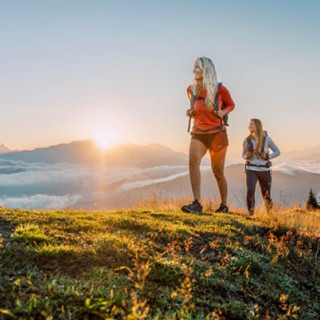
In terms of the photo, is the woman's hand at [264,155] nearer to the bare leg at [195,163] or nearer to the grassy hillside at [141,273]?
the bare leg at [195,163]

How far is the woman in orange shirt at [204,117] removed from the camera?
268 inches

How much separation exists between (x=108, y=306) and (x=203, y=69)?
18.1ft

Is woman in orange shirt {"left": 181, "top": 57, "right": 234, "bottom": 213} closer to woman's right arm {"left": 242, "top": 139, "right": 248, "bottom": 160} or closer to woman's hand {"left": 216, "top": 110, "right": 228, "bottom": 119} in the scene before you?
woman's hand {"left": 216, "top": 110, "right": 228, "bottom": 119}

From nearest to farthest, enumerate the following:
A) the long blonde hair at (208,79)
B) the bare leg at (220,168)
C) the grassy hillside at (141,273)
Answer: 1. the grassy hillside at (141,273)
2. the long blonde hair at (208,79)
3. the bare leg at (220,168)

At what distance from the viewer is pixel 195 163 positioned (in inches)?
271

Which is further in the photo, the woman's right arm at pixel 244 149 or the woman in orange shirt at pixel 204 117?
the woman's right arm at pixel 244 149

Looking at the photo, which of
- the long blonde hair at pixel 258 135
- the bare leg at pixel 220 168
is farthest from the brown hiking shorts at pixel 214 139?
the long blonde hair at pixel 258 135

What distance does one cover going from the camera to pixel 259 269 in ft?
12.1

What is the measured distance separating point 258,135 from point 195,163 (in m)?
2.32

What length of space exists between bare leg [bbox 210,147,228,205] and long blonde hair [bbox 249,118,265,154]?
1.35 meters

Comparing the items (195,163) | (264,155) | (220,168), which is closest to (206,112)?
(195,163)

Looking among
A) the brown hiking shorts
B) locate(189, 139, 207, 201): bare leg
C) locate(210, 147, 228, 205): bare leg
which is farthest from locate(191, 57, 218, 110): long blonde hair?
locate(210, 147, 228, 205): bare leg

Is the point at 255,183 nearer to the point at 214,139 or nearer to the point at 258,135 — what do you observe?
the point at 258,135

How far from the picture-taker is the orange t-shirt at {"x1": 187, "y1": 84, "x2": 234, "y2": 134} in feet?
22.7
